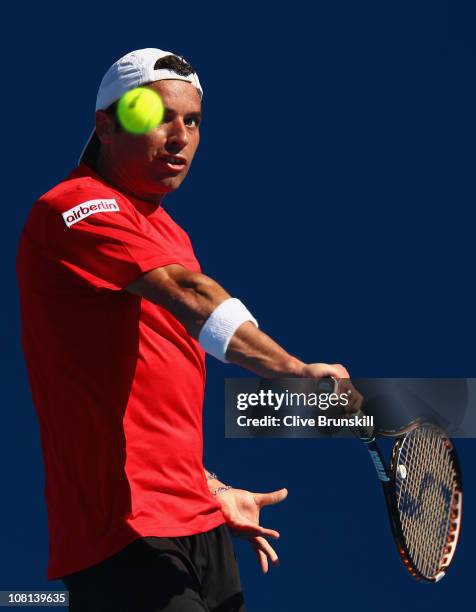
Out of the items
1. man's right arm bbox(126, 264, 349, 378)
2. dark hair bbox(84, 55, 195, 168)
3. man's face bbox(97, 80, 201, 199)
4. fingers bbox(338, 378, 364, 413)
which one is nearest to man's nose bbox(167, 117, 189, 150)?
man's face bbox(97, 80, 201, 199)

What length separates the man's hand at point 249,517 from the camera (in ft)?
10.2

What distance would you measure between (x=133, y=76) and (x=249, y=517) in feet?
3.20

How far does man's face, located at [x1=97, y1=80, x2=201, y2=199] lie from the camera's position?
2893 mm

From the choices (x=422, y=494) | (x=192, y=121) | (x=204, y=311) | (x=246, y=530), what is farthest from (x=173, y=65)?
(x=422, y=494)

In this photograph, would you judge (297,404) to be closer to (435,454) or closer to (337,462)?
(435,454)

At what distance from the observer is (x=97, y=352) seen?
270cm

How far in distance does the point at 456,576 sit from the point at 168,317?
1929 millimetres

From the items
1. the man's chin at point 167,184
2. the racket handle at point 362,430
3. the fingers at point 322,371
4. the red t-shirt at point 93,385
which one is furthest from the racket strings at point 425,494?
the fingers at point 322,371

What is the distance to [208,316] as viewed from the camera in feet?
8.16

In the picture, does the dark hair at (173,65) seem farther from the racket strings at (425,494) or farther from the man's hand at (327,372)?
the racket strings at (425,494)

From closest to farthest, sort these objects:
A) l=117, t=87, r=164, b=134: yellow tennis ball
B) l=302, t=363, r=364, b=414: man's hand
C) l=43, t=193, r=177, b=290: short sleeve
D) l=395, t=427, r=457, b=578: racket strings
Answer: l=302, t=363, r=364, b=414: man's hand, l=43, t=193, r=177, b=290: short sleeve, l=117, t=87, r=164, b=134: yellow tennis ball, l=395, t=427, r=457, b=578: racket strings

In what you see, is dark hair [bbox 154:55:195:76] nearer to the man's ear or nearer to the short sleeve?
the man's ear

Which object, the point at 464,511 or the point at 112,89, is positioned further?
the point at 464,511

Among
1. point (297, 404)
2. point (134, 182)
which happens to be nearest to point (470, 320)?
point (297, 404)
